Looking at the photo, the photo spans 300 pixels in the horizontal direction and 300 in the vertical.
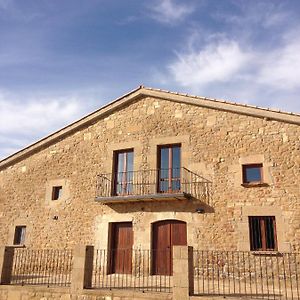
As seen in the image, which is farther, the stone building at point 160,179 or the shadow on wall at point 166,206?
the shadow on wall at point 166,206

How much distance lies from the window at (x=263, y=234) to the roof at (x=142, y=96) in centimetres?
345

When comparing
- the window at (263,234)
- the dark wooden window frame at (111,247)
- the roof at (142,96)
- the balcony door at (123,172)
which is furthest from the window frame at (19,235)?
the window at (263,234)

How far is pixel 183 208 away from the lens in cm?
1228

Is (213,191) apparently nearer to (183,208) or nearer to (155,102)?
(183,208)

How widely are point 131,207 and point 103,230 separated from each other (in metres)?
1.40

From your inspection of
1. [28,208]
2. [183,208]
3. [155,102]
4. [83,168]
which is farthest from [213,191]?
[28,208]

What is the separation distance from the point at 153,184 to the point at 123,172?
5.12 feet

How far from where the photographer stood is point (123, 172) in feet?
45.2

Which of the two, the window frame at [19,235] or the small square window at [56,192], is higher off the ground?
the small square window at [56,192]

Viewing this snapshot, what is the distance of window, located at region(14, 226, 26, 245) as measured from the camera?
48.3 ft

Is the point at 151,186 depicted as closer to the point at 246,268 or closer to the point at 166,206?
the point at 166,206

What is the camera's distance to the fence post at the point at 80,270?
28.9 feet

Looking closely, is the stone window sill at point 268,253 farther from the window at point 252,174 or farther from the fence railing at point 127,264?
the fence railing at point 127,264

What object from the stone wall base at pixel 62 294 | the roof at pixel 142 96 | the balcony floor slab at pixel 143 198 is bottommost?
the stone wall base at pixel 62 294
